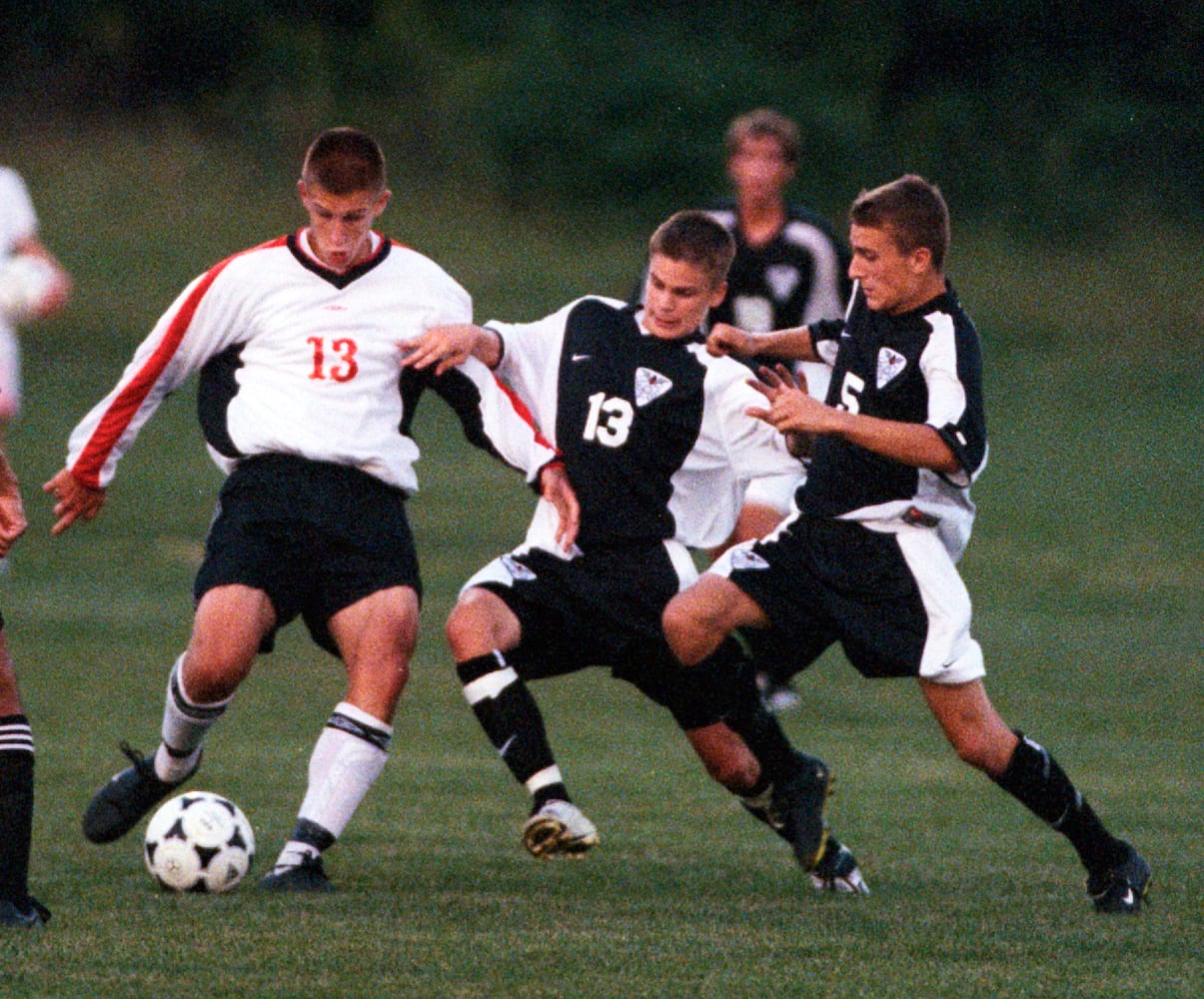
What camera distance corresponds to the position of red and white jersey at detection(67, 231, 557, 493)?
6098 millimetres

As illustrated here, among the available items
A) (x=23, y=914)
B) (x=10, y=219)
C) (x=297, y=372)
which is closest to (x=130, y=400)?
(x=297, y=372)

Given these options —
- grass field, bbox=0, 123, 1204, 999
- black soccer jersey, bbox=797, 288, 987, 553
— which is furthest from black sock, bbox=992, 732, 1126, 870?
black soccer jersey, bbox=797, 288, 987, 553

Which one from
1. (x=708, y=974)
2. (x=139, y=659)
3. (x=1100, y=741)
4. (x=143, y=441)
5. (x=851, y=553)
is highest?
(x=851, y=553)

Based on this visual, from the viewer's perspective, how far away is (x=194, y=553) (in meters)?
13.4

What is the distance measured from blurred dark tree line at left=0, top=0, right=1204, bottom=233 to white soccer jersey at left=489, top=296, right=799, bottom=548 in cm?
2363

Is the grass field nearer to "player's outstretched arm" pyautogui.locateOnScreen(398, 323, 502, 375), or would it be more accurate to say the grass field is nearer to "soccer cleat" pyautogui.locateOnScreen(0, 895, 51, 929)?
"soccer cleat" pyautogui.locateOnScreen(0, 895, 51, 929)

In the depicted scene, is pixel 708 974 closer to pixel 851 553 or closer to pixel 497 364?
pixel 851 553

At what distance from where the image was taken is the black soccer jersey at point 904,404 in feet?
18.5

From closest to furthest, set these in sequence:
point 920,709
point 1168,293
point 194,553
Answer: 1. point 920,709
2. point 194,553
3. point 1168,293

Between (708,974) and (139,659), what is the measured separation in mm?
5699

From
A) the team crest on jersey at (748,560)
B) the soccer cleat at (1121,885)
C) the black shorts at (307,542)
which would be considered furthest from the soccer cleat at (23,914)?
the soccer cleat at (1121,885)

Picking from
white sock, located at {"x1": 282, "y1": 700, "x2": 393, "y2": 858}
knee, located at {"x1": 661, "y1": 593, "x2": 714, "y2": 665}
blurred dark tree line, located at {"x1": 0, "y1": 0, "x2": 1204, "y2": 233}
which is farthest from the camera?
blurred dark tree line, located at {"x1": 0, "y1": 0, "x2": 1204, "y2": 233}

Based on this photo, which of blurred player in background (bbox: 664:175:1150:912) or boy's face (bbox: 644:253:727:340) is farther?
boy's face (bbox: 644:253:727:340)

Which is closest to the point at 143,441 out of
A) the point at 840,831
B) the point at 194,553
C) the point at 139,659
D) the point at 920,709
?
the point at 194,553
